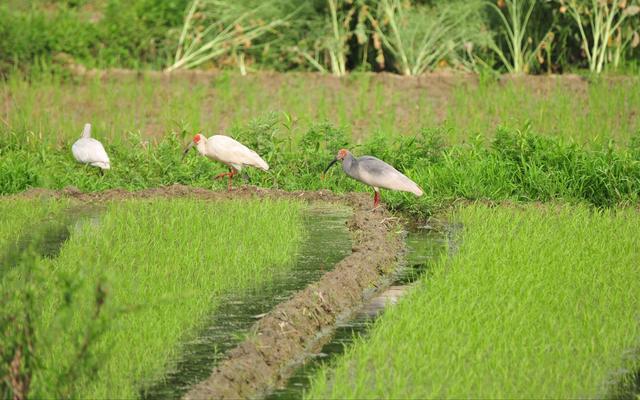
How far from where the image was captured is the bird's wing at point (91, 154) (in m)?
11.9

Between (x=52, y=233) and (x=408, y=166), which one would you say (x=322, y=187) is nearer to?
(x=408, y=166)

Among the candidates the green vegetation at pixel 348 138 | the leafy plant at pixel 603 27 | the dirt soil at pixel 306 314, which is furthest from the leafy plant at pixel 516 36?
the dirt soil at pixel 306 314

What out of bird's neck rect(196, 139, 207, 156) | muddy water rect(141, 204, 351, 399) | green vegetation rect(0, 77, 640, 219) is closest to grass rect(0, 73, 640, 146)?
green vegetation rect(0, 77, 640, 219)

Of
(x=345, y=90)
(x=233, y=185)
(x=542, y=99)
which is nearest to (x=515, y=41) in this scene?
(x=542, y=99)

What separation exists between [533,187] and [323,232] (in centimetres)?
235

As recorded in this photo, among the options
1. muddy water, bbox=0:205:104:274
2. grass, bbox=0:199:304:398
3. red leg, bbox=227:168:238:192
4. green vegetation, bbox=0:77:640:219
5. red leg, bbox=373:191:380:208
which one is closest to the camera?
grass, bbox=0:199:304:398

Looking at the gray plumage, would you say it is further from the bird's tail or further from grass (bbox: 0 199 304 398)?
the bird's tail

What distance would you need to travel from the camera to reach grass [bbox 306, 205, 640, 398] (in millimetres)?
5859

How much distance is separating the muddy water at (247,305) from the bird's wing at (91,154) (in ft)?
7.22

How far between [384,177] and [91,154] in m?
3.11

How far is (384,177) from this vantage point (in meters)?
10.4

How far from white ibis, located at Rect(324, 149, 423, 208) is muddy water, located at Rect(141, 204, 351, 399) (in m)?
0.42

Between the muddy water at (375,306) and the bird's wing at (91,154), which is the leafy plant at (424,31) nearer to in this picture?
the bird's wing at (91,154)

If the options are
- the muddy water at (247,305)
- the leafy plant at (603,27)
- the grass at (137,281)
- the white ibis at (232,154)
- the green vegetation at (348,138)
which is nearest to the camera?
the grass at (137,281)
